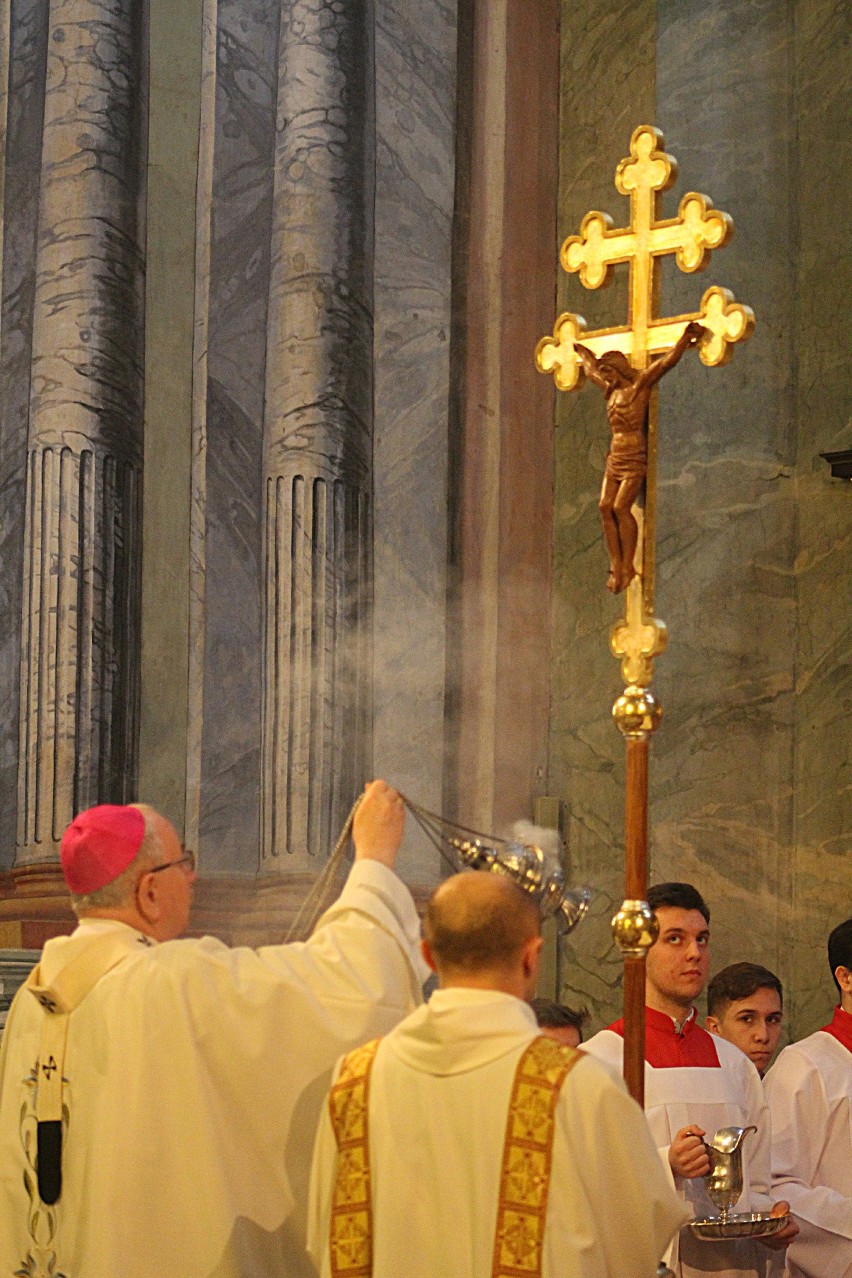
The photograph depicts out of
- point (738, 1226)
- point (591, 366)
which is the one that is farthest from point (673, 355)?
point (738, 1226)

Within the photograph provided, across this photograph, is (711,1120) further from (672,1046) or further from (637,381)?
(637,381)

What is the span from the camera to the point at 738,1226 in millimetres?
4480

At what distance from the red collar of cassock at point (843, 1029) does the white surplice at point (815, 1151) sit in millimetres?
19

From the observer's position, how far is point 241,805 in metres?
6.93

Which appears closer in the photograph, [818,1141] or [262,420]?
[818,1141]

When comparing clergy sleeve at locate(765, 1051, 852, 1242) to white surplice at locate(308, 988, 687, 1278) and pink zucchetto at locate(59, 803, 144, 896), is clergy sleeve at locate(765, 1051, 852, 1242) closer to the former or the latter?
white surplice at locate(308, 988, 687, 1278)

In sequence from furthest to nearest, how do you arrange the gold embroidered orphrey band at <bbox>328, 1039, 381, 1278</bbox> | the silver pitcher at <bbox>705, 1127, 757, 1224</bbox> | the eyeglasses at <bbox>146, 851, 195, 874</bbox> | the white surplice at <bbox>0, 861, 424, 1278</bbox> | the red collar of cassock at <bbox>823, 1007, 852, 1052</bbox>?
1. the red collar of cassock at <bbox>823, 1007, 852, 1052</bbox>
2. the silver pitcher at <bbox>705, 1127, 757, 1224</bbox>
3. the eyeglasses at <bbox>146, 851, 195, 874</bbox>
4. the white surplice at <bbox>0, 861, 424, 1278</bbox>
5. the gold embroidered orphrey band at <bbox>328, 1039, 381, 1278</bbox>

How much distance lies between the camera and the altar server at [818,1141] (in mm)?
5023

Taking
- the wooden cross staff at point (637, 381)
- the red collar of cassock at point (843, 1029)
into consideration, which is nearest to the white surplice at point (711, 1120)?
the red collar of cassock at point (843, 1029)

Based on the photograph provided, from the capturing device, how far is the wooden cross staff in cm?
409

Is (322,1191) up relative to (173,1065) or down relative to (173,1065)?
down

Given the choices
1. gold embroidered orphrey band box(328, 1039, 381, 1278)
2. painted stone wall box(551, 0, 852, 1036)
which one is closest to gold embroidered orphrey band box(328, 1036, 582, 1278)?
gold embroidered orphrey band box(328, 1039, 381, 1278)

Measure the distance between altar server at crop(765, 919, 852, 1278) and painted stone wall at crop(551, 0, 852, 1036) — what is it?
1475 millimetres

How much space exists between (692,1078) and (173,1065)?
1758 millimetres
